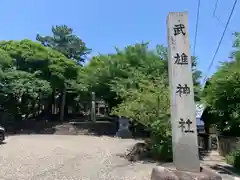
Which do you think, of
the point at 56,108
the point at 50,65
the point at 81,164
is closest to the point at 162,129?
the point at 81,164

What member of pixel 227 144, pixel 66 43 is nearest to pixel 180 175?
pixel 227 144

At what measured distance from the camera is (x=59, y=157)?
1166 cm

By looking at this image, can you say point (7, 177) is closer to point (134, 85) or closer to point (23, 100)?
point (134, 85)

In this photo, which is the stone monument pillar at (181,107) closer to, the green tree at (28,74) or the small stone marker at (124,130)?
the small stone marker at (124,130)

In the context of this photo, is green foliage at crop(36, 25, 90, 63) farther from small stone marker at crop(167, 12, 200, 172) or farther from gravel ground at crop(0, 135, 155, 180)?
small stone marker at crop(167, 12, 200, 172)

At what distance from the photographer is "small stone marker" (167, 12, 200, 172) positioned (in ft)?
20.4

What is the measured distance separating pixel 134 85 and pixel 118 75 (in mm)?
3292

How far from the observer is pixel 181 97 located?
6512 millimetres

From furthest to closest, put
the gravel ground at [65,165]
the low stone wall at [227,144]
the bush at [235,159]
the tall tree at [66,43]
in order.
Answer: the tall tree at [66,43]
the low stone wall at [227,144]
the bush at [235,159]
the gravel ground at [65,165]

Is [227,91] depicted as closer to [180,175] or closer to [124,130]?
[180,175]

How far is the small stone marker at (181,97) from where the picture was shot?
6211 mm

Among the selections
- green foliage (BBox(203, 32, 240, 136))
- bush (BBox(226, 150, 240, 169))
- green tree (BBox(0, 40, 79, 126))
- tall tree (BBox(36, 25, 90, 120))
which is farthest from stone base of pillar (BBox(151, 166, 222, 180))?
tall tree (BBox(36, 25, 90, 120))

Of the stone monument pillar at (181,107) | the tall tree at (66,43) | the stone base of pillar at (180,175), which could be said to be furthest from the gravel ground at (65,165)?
the tall tree at (66,43)

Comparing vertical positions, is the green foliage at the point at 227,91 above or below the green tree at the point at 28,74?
below
